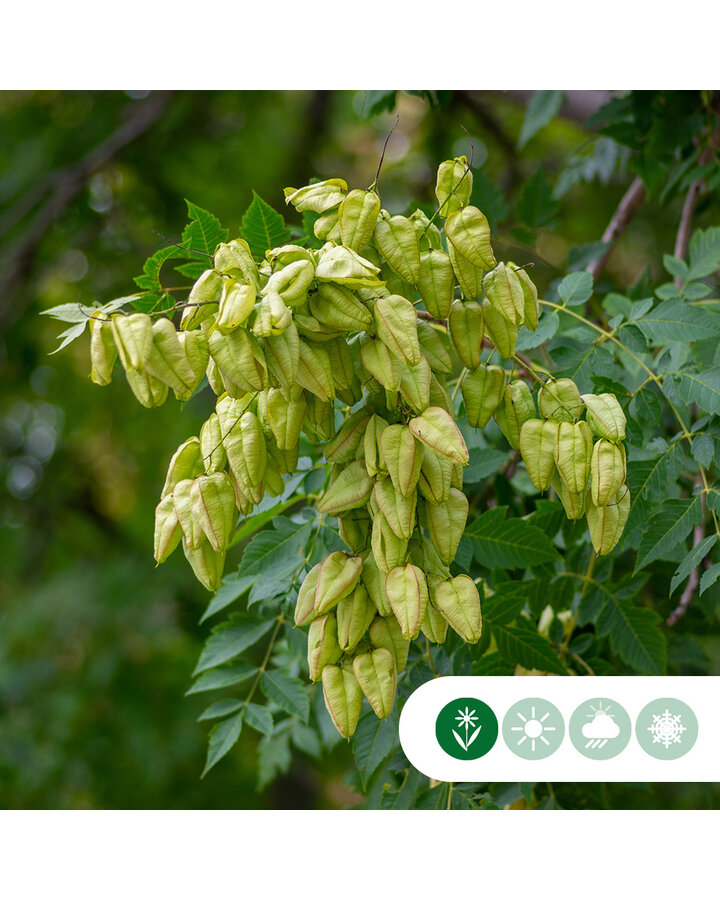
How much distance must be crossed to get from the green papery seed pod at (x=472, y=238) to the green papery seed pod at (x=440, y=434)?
160 millimetres

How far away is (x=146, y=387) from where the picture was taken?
76 cm

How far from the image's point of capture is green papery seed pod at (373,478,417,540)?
0.76 metres

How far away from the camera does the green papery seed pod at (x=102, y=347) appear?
0.76 m

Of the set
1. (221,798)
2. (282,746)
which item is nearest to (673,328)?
(282,746)

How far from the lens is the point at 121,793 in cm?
312

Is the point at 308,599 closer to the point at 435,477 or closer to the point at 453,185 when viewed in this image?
the point at 435,477

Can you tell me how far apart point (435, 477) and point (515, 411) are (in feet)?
0.53

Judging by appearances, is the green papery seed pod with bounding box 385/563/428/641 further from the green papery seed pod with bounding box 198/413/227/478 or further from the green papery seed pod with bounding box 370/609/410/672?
the green papery seed pod with bounding box 198/413/227/478

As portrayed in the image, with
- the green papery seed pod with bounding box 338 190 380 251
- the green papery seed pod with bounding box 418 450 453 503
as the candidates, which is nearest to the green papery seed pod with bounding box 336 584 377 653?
the green papery seed pod with bounding box 418 450 453 503

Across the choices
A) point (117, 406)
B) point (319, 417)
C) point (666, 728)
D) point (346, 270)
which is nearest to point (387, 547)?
point (319, 417)

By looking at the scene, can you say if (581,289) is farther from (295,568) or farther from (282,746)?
(282,746)

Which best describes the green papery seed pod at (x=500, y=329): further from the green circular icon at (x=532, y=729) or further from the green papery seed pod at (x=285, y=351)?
the green circular icon at (x=532, y=729)

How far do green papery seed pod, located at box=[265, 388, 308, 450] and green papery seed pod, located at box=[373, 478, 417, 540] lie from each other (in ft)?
0.30
